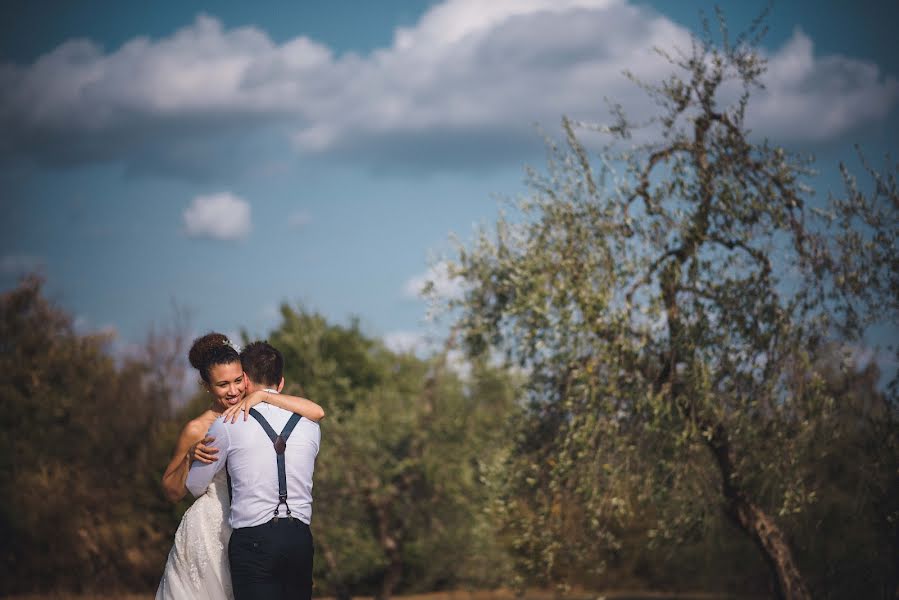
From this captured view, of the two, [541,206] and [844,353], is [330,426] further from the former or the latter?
[844,353]

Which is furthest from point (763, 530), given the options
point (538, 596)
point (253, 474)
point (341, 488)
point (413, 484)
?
point (538, 596)

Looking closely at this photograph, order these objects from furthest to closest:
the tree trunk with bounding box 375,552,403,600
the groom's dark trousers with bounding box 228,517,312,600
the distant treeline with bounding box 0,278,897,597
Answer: the tree trunk with bounding box 375,552,403,600 → the distant treeline with bounding box 0,278,897,597 → the groom's dark trousers with bounding box 228,517,312,600

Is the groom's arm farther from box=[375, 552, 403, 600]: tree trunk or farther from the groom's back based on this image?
box=[375, 552, 403, 600]: tree trunk

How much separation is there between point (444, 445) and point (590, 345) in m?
8.96

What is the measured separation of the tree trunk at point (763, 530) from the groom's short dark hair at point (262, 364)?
6.73m

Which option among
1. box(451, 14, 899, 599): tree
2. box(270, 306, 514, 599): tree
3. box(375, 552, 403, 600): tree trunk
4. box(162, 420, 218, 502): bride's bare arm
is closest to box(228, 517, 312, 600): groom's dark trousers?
box(162, 420, 218, 502): bride's bare arm

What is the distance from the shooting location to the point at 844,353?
10289mm

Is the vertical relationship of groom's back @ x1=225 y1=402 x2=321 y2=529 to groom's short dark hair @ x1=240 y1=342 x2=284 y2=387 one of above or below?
below

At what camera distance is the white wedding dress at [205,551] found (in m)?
5.04

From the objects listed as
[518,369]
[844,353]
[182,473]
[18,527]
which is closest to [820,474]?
[844,353]

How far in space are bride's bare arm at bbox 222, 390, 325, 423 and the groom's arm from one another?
7 centimetres

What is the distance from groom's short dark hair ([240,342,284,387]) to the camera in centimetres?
488

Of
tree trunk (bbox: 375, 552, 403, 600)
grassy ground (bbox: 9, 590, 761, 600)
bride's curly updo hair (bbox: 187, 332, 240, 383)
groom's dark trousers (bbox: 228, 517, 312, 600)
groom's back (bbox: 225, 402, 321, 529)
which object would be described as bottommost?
grassy ground (bbox: 9, 590, 761, 600)

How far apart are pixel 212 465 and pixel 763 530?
7.91 metres
